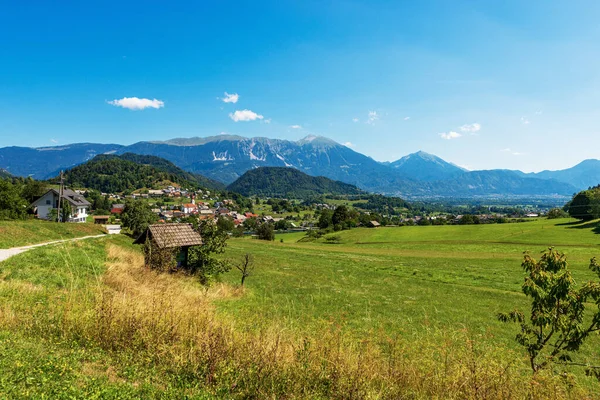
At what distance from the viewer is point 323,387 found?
5.21 metres

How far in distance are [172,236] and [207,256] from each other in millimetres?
2258

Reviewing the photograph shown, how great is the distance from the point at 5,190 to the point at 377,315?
50847 mm

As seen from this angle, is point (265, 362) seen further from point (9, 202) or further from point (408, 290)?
point (9, 202)

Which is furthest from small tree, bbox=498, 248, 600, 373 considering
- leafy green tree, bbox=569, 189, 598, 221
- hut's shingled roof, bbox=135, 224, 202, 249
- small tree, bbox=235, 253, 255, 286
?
leafy green tree, bbox=569, 189, 598, 221

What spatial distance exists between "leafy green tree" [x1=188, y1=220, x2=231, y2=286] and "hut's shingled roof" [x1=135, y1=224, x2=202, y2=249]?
1.37 feet

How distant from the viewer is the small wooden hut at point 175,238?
55.2 feet

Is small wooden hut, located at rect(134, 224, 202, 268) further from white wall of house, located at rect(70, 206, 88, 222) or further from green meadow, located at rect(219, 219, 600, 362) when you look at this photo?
white wall of house, located at rect(70, 206, 88, 222)

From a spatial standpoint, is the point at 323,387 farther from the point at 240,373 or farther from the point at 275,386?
the point at 240,373

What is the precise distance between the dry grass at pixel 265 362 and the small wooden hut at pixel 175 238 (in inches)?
390

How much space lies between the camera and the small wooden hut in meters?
16.8

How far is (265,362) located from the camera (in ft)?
18.1

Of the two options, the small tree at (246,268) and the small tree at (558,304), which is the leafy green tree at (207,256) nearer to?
the small tree at (246,268)

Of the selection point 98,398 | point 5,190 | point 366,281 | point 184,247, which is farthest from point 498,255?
point 5,190

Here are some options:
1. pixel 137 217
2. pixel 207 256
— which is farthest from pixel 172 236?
pixel 137 217
